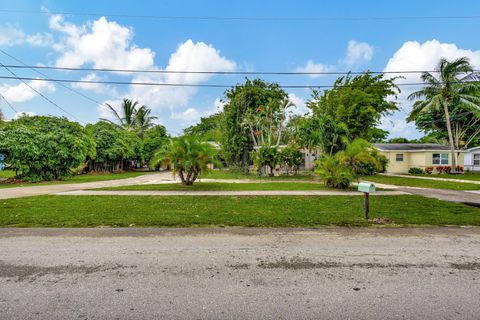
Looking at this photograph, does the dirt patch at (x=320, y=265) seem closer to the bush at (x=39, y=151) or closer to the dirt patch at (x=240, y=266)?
the dirt patch at (x=240, y=266)

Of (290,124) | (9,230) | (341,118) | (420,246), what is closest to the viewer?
(420,246)

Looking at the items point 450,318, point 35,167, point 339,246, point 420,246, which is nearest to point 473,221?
point 420,246

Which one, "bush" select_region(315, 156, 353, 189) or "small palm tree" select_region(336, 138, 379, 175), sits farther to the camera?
"small palm tree" select_region(336, 138, 379, 175)

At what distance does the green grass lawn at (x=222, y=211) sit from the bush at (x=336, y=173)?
255 centimetres

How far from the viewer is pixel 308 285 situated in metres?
2.98

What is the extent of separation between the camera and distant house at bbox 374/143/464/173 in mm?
24172

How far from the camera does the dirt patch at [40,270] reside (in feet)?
10.5

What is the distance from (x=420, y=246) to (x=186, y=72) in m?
12.6

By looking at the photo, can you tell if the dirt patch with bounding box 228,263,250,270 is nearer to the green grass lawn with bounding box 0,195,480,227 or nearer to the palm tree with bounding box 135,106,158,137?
the green grass lawn with bounding box 0,195,480,227

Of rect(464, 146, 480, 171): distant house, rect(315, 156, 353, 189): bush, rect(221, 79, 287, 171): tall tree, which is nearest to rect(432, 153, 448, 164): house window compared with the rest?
rect(464, 146, 480, 171): distant house

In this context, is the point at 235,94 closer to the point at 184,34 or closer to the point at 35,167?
the point at 184,34

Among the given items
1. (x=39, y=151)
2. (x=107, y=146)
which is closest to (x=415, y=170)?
(x=107, y=146)

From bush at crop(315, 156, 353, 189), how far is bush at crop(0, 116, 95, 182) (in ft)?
48.4

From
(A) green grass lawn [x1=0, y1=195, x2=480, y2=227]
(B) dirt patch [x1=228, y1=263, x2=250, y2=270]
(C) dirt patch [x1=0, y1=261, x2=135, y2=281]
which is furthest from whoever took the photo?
(A) green grass lawn [x1=0, y1=195, x2=480, y2=227]
